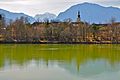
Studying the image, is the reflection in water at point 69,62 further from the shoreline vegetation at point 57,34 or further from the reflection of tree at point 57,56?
the shoreline vegetation at point 57,34

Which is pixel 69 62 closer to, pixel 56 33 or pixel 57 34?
pixel 57 34

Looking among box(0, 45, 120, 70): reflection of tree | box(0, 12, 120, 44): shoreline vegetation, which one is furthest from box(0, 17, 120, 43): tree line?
box(0, 45, 120, 70): reflection of tree

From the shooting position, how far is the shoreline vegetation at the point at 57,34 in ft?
201

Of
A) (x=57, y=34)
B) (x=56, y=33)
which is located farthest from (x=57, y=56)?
(x=56, y=33)

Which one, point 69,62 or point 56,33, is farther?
point 56,33

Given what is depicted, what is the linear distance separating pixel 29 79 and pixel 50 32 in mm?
48267

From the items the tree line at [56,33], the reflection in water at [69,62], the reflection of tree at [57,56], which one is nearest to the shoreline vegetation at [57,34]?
the tree line at [56,33]

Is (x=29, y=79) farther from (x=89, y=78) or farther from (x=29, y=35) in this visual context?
(x=29, y=35)

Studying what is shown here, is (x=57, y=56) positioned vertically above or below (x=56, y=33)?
below

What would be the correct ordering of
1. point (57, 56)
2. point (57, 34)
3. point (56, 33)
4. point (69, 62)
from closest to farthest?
point (69, 62), point (57, 56), point (57, 34), point (56, 33)

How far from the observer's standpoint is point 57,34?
63.2 m

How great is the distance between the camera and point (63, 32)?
6278 centimetres

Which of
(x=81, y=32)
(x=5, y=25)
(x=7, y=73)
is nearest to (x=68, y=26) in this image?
(x=81, y=32)

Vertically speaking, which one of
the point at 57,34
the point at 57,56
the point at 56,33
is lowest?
the point at 57,56
